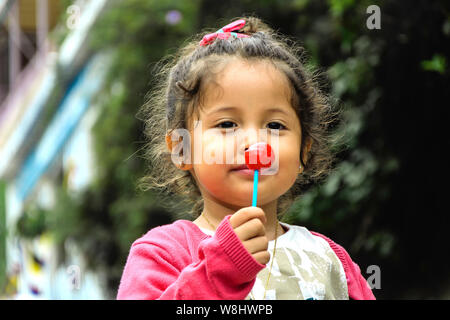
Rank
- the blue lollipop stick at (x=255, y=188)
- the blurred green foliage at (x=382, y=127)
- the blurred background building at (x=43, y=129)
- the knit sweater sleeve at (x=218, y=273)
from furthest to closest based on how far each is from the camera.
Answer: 1. the blurred background building at (x=43, y=129)
2. the blurred green foliage at (x=382, y=127)
3. the blue lollipop stick at (x=255, y=188)
4. the knit sweater sleeve at (x=218, y=273)

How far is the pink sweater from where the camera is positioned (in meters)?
1.05

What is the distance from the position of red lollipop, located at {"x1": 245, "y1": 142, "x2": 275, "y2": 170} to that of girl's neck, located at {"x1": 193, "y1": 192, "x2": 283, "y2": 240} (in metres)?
0.13

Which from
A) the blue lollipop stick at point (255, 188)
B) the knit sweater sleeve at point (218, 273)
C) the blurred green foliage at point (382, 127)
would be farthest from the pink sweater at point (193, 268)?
the blurred green foliage at point (382, 127)

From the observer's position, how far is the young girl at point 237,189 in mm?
1063

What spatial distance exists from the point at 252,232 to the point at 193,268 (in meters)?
0.10

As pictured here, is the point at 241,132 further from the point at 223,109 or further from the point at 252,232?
the point at 252,232

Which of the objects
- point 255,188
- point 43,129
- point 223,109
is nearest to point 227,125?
point 223,109

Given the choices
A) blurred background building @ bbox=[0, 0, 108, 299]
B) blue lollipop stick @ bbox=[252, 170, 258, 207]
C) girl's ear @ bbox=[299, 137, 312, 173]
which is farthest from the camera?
blurred background building @ bbox=[0, 0, 108, 299]

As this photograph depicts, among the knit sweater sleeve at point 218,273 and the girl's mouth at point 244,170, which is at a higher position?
the girl's mouth at point 244,170

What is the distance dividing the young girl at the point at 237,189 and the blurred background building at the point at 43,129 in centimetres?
402

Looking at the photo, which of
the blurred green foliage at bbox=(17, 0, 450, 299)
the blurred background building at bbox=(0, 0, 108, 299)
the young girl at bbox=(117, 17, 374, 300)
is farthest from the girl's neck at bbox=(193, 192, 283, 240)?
the blurred background building at bbox=(0, 0, 108, 299)

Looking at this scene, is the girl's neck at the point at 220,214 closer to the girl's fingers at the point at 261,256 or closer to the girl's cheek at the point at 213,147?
the girl's cheek at the point at 213,147

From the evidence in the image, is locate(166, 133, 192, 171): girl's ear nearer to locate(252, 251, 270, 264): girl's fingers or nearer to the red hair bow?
the red hair bow
